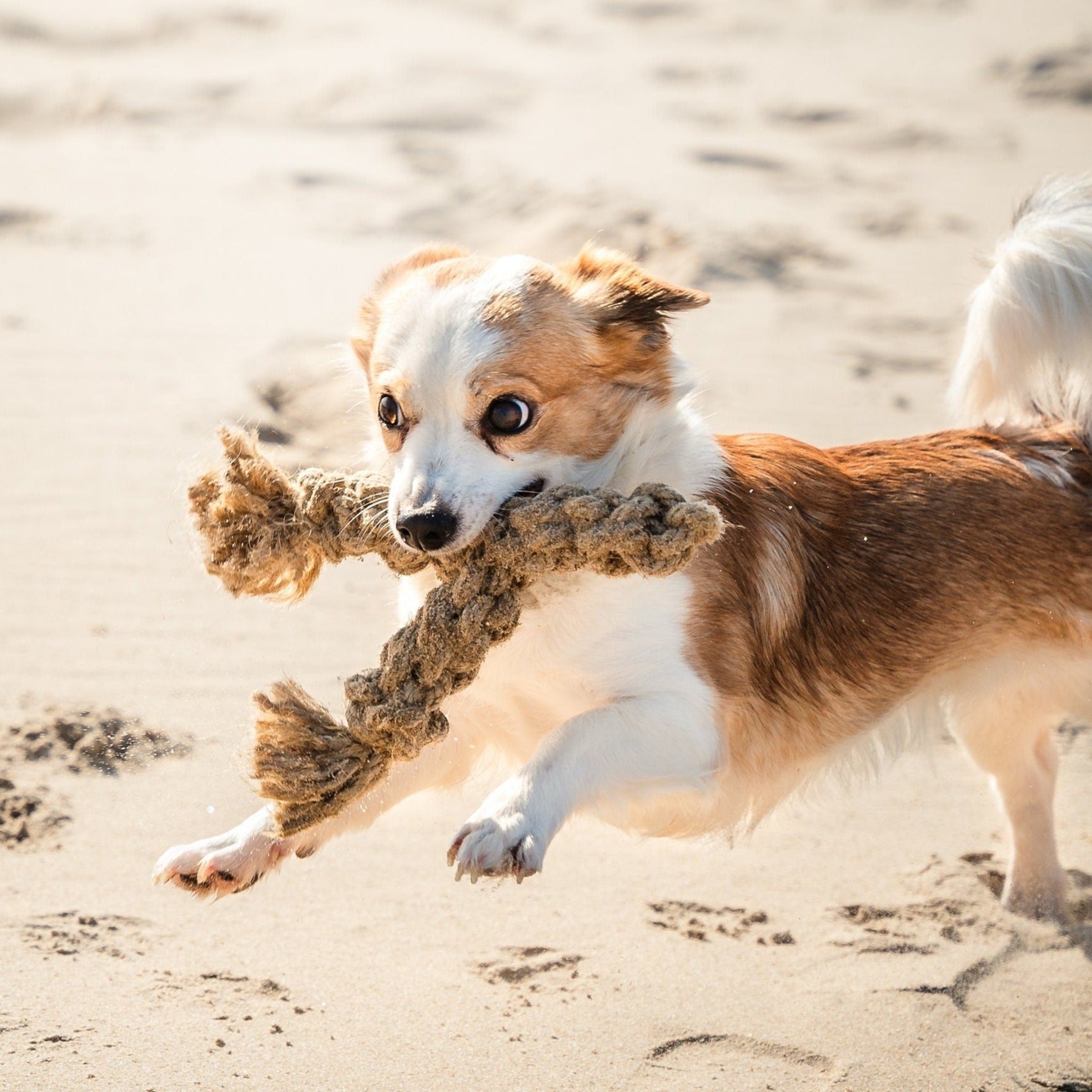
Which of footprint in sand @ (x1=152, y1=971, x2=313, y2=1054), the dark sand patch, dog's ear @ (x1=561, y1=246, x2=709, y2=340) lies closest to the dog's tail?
dog's ear @ (x1=561, y1=246, x2=709, y2=340)

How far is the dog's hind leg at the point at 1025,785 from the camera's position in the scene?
388 cm

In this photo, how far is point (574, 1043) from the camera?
10.3 feet

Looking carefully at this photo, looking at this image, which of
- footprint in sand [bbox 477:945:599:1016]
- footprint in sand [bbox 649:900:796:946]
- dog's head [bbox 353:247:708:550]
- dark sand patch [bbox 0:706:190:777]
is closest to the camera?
dog's head [bbox 353:247:708:550]

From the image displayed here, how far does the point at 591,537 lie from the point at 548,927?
146cm

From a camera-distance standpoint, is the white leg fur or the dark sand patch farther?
the dark sand patch

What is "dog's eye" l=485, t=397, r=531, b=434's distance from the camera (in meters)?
2.86

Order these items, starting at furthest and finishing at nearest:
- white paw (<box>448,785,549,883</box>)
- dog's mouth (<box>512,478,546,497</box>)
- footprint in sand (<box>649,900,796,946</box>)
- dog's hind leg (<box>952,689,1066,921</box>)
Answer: dog's hind leg (<box>952,689,1066,921</box>) → footprint in sand (<box>649,900,796,946</box>) → dog's mouth (<box>512,478,546,497</box>) → white paw (<box>448,785,549,883</box>)

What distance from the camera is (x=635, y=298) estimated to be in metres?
3.11

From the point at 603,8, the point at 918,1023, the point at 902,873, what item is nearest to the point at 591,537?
the point at 918,1023

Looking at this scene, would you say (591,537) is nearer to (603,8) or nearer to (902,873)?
(902,873)

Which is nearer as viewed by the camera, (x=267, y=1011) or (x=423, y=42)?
(x=267, y=1011)

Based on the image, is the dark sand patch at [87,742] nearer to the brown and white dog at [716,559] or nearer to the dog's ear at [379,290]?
the brown and white dog at [716,559]

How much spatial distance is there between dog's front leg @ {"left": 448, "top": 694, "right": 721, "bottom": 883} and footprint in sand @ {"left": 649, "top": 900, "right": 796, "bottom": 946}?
32.4 inches

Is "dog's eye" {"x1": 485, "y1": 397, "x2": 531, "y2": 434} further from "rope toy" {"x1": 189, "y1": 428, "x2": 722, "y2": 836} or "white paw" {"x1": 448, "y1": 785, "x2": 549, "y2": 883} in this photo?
"white paw" {"x1": 448, "y1": 785, "x2": 549, "y2": 883}
